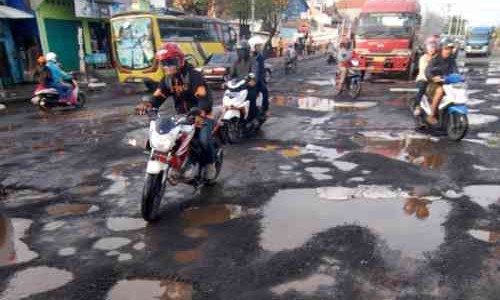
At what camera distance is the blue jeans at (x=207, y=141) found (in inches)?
205

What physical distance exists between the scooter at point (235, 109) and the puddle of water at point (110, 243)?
3.92 metres

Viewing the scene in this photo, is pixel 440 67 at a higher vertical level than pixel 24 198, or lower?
higher

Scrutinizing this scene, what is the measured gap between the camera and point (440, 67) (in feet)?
25.9

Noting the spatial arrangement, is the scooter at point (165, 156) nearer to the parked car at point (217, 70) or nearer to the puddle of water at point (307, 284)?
the puddle of water at point (307, 284)

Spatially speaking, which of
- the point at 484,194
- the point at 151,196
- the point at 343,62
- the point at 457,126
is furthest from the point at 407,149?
the point at 343,62

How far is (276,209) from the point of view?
4824 mm

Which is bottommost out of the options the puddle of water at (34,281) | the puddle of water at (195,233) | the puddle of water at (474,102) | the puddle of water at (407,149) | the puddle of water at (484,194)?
the puddle of water at (474,102)

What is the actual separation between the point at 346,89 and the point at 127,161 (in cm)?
914

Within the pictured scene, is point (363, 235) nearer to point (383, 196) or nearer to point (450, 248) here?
point (450, 248)

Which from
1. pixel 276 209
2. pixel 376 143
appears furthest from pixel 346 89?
pixel 276 209

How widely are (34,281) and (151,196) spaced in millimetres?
1316

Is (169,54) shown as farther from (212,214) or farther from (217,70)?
(217,70)

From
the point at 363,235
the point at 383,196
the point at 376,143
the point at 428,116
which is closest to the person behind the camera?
the point at 363,235

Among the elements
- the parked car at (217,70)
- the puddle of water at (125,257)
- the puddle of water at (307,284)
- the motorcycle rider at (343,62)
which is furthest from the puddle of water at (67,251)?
the parked car at (217,70)
